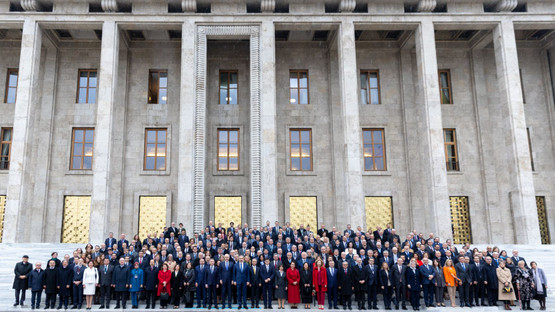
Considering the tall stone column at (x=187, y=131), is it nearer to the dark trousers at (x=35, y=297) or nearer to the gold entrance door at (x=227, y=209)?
the gold entrance door at (x=227, y=209)

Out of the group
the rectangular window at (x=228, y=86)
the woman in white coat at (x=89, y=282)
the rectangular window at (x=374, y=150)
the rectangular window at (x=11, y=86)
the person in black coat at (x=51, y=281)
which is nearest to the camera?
the woman in white coat at (x=89, y=282)

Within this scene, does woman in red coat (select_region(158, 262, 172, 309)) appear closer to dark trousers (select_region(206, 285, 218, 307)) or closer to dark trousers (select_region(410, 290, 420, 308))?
dark trousers (select_region(206, 285, 218, 307))

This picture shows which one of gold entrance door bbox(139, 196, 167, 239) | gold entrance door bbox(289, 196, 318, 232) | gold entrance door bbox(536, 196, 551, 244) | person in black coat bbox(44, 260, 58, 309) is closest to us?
person in black coat bbox(44, 260, 58, 309)

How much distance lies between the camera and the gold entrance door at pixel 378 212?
24141 mm

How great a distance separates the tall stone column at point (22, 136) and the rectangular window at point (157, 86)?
19.0ft

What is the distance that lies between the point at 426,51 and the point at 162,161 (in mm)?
15167

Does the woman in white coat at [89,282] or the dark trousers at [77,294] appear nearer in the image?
the woman in white coat at [89,282]

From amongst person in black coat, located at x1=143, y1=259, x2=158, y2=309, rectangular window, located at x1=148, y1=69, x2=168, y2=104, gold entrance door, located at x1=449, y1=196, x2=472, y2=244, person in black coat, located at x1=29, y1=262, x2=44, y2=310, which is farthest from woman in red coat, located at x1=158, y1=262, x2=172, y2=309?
gold entrance door, located at x1=449, y1=196, x2=472, y2=244

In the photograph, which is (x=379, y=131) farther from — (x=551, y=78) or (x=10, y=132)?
(x=10, y=132)

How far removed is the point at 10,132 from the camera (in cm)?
2427

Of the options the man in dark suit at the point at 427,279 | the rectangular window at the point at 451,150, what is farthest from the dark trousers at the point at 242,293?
the rectangular window at the point at 451,150

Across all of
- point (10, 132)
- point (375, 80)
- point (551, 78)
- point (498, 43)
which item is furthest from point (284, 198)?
point (551, 78)

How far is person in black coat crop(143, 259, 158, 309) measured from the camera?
40.4 ft

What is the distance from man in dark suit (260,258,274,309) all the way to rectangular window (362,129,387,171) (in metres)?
13.5
